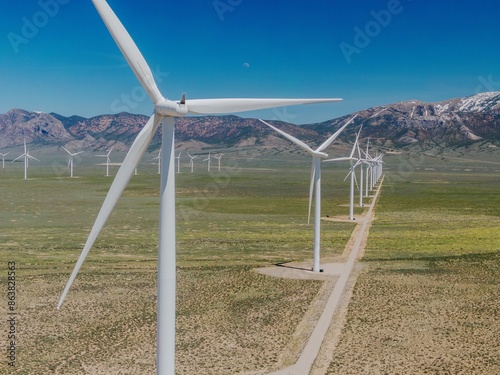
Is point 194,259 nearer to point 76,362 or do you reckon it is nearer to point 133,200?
point 76,362

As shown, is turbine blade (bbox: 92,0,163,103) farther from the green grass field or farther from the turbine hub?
the green grass field

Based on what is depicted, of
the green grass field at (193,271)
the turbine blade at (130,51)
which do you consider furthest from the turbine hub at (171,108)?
the green grass field at (193,271)

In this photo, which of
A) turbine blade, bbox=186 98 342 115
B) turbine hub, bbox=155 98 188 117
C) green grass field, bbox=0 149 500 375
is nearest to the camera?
turbine hub, bbox=155 98 188 117

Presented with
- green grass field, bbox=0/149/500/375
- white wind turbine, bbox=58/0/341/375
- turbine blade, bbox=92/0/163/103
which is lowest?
green grass field, bbox=0/149/500/375

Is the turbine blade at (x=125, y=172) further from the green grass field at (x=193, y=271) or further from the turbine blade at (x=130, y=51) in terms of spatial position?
the green grass field at (x=193, y=271)

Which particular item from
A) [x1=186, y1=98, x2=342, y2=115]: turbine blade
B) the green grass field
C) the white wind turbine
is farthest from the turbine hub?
the green grass field

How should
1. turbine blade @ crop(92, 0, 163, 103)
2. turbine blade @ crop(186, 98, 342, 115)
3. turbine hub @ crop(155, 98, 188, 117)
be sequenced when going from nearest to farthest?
turbine hub @ crop(155, 98, 188, 117) < turbine blade @ crop(92, 0, 163, 103) < turbine blade @ crop(186, 98, 342, 115)

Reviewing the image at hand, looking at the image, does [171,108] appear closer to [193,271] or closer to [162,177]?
[162,177]
